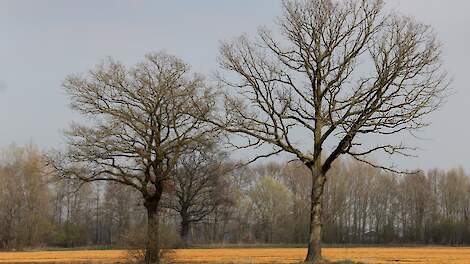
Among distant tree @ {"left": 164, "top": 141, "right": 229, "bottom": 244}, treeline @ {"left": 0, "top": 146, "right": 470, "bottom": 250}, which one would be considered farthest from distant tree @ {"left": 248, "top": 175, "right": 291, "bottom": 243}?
distant tree @ {"left": 164, "top": 141, "right": 229, "bottom": 244}

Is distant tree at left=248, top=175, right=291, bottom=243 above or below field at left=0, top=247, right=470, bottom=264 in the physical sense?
above

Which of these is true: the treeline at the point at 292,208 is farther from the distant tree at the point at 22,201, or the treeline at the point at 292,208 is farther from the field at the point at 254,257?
the field at the point at 254,257

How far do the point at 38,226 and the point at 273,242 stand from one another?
35.3 metres

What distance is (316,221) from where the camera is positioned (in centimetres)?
2458

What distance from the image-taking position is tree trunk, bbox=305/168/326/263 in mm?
24344

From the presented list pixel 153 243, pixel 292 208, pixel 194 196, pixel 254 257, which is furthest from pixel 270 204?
pixel 153 243

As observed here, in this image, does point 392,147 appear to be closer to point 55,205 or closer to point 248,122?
point 248,122

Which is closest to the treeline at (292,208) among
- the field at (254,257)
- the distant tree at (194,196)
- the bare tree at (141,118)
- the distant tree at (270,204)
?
the distant tree at (270,204)

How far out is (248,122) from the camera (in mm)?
25438

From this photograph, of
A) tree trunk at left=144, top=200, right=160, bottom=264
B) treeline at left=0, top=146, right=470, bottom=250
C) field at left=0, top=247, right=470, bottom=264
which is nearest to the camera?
tree trunk at left=144, top=200, right=160, bottom=264

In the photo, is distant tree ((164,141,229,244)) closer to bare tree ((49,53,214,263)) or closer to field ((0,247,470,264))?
field ((0,247,470,264))

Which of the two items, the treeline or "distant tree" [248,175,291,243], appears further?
"distant tree" [248,175,291,243]

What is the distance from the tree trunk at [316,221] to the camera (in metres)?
24.3

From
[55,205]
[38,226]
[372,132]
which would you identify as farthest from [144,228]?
[55,205]
